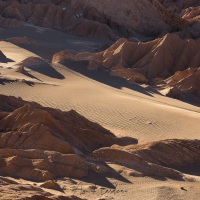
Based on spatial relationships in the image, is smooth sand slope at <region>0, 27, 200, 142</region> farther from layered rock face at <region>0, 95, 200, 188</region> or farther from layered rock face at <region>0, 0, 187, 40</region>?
layered rock face at <region>0, 0, 187, 40</region>

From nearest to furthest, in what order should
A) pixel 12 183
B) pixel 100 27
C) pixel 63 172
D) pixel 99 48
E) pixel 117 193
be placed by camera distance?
pixel 12 183
pixel 117 193
pixel 63 172
pixel 99 48
pixel 100 27

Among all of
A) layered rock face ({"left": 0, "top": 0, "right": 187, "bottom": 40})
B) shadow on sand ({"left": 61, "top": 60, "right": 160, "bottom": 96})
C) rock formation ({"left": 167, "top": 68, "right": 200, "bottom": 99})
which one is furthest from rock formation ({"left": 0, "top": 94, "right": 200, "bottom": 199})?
layered rock face ({"left": 0, "top": 0, "right": 187, "bottom": 40})

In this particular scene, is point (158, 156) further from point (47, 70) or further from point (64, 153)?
point (47, 70)

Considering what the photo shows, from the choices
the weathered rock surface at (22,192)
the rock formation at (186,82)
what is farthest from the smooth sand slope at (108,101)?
the weathered rock surface at (22,192)

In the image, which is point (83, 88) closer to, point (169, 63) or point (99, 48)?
point (169, 63)

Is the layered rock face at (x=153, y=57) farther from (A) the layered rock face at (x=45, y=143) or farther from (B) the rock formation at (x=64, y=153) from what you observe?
(B) the rock formation at (x=64, y=153)

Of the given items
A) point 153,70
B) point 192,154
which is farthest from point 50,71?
point 192,154
